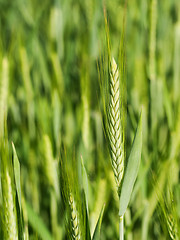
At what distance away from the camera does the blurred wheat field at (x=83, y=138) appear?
0.50 m

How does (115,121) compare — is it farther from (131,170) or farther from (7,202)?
(7,202)

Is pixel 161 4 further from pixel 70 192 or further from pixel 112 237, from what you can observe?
pixel 70 192

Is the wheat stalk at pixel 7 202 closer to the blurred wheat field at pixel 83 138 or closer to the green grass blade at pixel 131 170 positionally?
the blurred wheat field at pixel 83 138

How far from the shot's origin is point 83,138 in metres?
0.78

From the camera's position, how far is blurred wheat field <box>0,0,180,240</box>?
50 centimetres

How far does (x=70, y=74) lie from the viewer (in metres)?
1.24

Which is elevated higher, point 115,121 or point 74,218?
point 115,121

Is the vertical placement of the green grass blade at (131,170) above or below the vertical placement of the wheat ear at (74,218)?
above

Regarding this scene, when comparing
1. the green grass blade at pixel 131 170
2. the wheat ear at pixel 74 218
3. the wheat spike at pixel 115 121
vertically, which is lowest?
the wheat ear at pixel 74 218

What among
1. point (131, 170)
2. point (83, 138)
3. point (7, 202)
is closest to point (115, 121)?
point (131, 170)

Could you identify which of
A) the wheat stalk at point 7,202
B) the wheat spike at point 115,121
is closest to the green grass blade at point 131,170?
the wheat spike at point 115,121

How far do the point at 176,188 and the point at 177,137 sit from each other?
0.15 m

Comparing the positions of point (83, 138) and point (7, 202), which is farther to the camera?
point (83, 138)

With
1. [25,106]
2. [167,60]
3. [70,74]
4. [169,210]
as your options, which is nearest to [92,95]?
[70,74]
